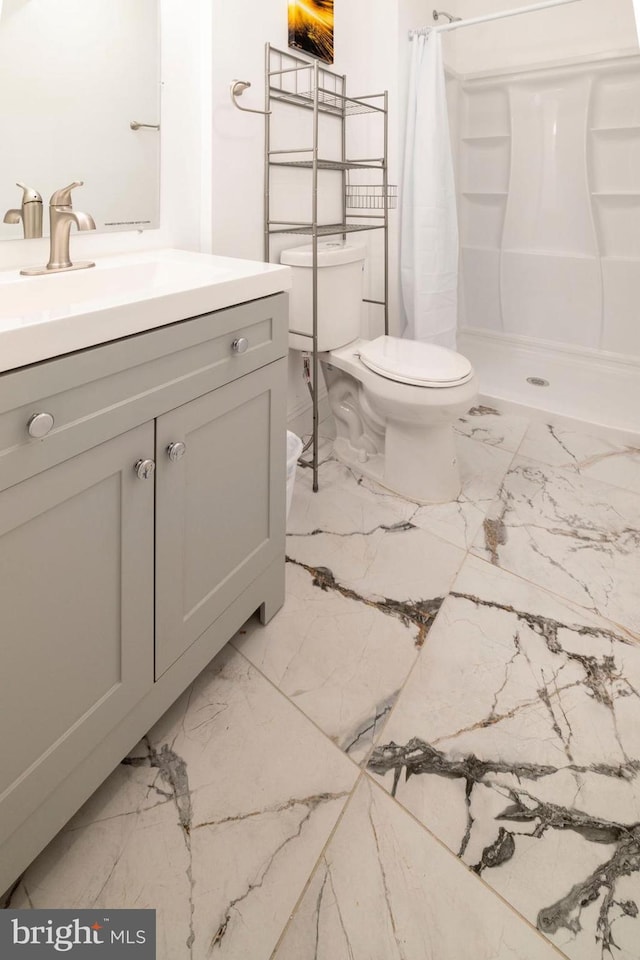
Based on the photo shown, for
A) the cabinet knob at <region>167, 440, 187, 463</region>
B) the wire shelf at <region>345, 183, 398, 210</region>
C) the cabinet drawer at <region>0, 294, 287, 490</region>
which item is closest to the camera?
the cabinet drawer at <region>0, 294, 287, 490</region>

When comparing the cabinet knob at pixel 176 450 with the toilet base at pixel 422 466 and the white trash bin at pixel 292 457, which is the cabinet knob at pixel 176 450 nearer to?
the white trash bin at pixel 292 457

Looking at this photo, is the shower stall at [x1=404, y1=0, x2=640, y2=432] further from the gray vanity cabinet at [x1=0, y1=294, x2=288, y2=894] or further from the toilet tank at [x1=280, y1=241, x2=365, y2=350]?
the gray vanity cabinet at [x1=0, y1=294, x2=288, y2=894]

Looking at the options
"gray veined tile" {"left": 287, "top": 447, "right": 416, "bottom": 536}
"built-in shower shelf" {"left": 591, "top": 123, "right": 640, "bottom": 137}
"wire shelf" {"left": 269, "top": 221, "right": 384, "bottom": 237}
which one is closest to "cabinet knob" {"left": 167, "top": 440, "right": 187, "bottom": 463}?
"gray veined tile" {"left": 287, "top": 447, "right": 416, "bottom": 536}

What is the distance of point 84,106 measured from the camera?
1.40 m

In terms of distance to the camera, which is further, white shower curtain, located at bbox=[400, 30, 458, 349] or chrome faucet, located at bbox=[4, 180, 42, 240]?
white shower curtain, located at bbox=[400, 30, 458, 349]

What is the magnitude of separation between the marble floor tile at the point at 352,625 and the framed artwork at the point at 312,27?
1667 millimetres

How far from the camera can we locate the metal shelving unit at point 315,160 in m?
1.94

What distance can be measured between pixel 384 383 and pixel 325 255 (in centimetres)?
50

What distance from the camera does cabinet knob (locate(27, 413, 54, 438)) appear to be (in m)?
0.74

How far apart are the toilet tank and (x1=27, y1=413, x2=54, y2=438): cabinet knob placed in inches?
57.8

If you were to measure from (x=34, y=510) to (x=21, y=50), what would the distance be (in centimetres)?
109

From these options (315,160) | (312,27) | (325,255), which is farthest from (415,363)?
(312,27)

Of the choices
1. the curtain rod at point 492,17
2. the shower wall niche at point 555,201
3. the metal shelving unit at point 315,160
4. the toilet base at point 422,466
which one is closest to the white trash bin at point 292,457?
the metal shelving unit at point 315,160

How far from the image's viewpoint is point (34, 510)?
77 centimetres
